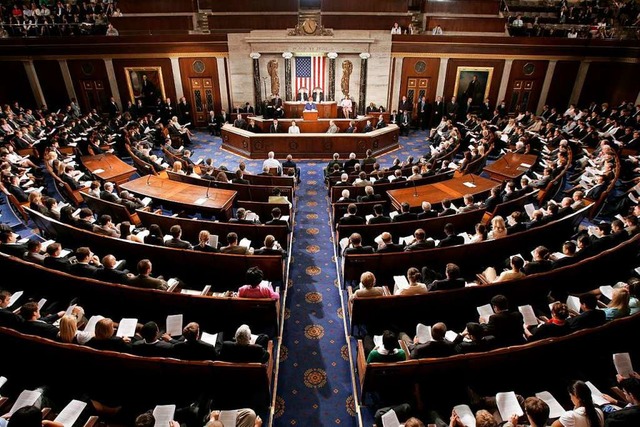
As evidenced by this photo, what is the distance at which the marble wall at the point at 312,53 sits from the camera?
48.7ft

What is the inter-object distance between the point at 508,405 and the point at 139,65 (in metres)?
17.5

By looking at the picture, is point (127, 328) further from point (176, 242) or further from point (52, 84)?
point (52, 84)

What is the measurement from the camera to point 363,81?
15.5 meters

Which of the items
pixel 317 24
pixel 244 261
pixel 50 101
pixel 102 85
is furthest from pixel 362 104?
pixel 50 101

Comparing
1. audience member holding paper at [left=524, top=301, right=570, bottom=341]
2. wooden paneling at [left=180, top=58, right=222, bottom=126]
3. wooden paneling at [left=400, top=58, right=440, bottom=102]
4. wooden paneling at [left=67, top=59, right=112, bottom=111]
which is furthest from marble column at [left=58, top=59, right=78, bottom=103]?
audience member holding paper at [left=524, top=301, right=570, bottom=341]

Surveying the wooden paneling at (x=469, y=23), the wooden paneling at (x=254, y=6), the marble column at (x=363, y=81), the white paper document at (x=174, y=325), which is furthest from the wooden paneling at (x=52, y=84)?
the white paper document at (x=174, y=325)

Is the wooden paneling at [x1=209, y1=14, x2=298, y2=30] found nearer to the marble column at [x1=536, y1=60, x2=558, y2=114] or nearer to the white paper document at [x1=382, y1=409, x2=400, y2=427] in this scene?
the marble column at [x1=536, y1=60, x2=558, y2=114]

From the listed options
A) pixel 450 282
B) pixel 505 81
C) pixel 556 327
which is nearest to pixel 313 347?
pixel 450 282

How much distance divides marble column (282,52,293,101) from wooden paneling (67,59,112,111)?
7.67 metres

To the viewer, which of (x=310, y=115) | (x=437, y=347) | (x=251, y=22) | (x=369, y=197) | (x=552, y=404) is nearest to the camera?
(x=552, y=404)

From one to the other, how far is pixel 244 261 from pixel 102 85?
1493cm

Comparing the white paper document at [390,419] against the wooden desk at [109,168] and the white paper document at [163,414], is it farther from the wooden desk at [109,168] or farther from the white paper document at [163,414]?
the wooden desk at [109,168]

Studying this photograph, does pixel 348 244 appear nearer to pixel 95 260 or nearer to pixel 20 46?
pixel 95 260

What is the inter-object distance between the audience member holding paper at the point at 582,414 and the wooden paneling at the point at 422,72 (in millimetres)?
14946
